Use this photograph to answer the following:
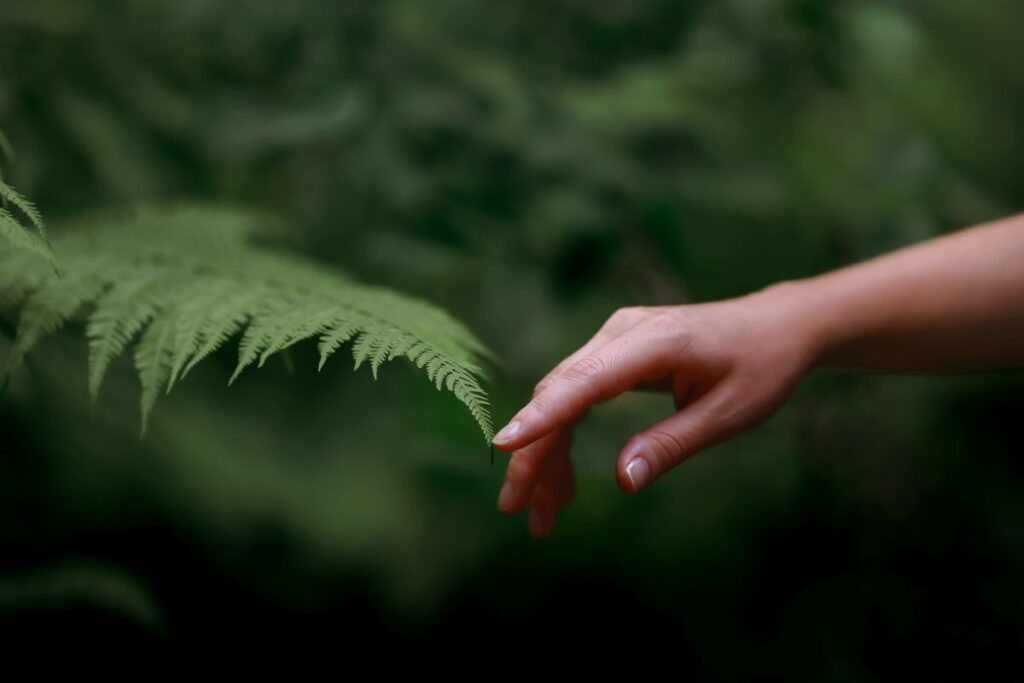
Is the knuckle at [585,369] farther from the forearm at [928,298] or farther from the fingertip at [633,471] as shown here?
the forearm at [928,298]

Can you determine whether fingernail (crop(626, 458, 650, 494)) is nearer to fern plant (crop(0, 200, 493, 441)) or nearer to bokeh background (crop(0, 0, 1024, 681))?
fern plant (crop(0, 200, 493, 441))

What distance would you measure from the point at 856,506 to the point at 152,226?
1115mm

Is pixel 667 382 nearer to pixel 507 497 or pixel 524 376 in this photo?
pixel 507 497

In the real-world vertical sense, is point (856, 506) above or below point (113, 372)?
below

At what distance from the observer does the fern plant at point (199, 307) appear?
0.64 metres

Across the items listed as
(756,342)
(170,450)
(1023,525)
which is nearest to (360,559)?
(170,450)

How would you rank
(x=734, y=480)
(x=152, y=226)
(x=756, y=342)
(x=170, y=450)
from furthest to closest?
(x=734, y=480), (x=170, y=450), (x=152, y=226), (x=756, y=342)

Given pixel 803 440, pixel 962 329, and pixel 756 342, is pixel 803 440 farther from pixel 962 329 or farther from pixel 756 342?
pixel 756 342

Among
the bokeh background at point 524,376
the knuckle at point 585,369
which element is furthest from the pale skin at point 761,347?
the bokeh background at point 524,376

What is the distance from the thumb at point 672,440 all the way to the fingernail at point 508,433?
0.31 feet

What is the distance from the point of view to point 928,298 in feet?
2.44

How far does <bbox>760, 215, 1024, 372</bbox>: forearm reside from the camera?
0.73 meters

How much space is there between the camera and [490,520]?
4.38 feet

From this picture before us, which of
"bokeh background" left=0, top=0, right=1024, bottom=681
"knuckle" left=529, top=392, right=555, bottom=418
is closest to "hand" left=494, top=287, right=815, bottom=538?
"knuckle" left=529, top=392, right=555, bottom=418
